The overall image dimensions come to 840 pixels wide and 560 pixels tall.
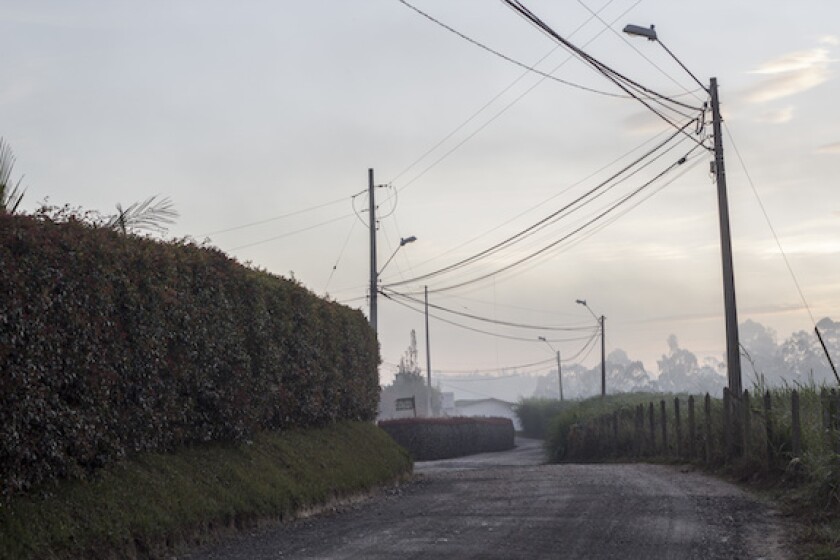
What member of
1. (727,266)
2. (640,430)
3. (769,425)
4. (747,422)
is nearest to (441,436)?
(640,430)

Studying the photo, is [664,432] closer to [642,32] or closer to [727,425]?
[727,425]

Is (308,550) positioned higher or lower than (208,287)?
lower

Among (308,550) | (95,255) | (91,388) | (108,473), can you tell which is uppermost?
(95,255)

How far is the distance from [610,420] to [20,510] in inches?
1249

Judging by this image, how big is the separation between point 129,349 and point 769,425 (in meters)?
13.4

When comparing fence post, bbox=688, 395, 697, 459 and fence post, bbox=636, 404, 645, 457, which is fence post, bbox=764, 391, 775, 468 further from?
fence post, bbox=636, 404, 645, 457

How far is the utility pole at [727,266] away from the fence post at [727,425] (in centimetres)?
66

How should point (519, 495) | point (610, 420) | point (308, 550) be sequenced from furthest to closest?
1. point (610, 420)
2. point (519, 495)
3. point (308, 550)

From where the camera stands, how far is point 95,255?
12891 millimetres

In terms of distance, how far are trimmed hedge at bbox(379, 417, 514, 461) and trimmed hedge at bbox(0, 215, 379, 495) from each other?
33.3 meters

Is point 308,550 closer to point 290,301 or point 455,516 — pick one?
point 455,516

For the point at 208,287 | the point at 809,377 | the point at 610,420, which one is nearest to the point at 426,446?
the point at 610,420

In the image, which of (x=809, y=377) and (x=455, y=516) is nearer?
(x=455, y=516)

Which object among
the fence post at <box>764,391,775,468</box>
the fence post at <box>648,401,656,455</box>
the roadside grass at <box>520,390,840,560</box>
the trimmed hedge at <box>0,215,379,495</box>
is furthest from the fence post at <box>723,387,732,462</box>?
the trimmed hedge at <box>0,215,379,495</box>
